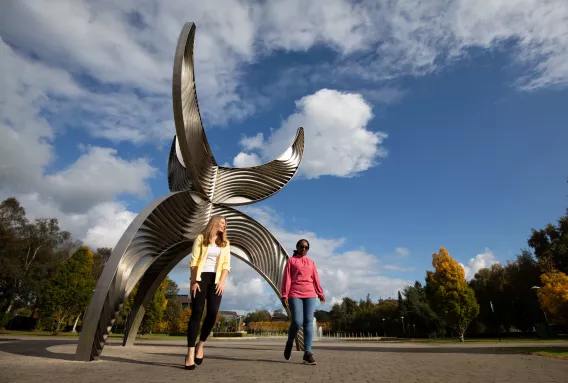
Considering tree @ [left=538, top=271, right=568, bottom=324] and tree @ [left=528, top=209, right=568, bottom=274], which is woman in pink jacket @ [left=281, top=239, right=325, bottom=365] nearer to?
tree @ [left=538, top=271, right=568, bottom=324]

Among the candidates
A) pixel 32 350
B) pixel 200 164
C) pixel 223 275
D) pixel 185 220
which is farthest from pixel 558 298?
pixel 32 350

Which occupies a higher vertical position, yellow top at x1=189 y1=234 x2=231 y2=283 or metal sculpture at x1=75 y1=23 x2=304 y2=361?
metal sculpture at x1=75 y1=23 x2=304 y2=361

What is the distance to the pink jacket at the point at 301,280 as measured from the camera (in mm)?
5863

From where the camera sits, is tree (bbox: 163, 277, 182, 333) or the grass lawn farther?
tree (bbox: 163, 277, 182, 333)

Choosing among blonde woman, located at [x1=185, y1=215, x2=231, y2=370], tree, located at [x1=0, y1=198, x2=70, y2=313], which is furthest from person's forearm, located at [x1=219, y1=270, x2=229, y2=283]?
tree, located at [x1=0, y1=198, x2=70, y2=313]

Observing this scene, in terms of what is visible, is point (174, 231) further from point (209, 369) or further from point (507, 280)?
point (507, 280)

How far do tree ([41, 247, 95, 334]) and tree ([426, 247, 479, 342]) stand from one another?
28.8m

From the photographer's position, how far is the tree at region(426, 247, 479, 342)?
965 inches

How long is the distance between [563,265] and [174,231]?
32412 mm

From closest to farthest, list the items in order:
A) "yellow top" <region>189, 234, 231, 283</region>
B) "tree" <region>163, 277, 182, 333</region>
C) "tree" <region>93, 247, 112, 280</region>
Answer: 1. "yellow top" <region>189, 234, 231, 283</region>
2. "tree" <region>93, 247, 112, 280</region>
3. "tree" <region>163, 277, 182, 333</region>

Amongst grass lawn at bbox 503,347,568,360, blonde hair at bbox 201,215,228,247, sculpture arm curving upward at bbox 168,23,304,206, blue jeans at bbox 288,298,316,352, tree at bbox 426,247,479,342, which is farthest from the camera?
tree at bbox 426,247,479,342

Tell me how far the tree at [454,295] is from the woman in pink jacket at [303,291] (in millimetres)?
22156

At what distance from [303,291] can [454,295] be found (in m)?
22.5

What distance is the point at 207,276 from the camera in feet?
16.0
